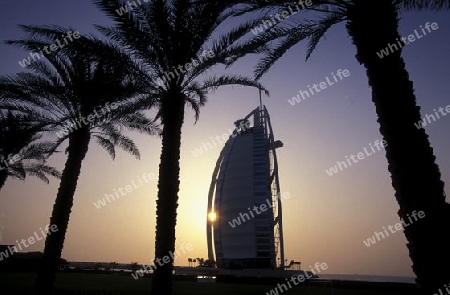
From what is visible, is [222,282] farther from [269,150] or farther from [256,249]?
[269,150]

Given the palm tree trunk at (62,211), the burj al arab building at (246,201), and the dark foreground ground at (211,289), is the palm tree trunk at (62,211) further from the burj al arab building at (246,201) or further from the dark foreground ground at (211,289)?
the burj al arab building at (246,201)

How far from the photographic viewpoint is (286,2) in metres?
8.53

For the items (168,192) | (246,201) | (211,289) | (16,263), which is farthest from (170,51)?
(246,201)

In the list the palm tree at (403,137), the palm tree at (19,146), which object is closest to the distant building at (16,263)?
the palm tree at (19,146)

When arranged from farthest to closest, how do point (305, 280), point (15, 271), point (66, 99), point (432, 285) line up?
point (15, 271) < point (305, 280) < point (66, 99) < point (432, 285)

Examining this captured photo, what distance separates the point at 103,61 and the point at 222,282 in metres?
16.9

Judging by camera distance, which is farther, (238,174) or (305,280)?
(238,174)

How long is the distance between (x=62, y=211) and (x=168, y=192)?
488 cm

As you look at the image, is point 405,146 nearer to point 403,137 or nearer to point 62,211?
point 403,137

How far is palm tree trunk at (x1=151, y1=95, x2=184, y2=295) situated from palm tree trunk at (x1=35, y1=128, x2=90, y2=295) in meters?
4.39

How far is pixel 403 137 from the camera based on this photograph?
5.65 meters

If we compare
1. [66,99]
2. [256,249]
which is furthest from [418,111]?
[256,249]

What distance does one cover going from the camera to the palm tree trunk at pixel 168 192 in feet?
27.4

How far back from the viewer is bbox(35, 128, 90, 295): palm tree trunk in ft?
34.8
